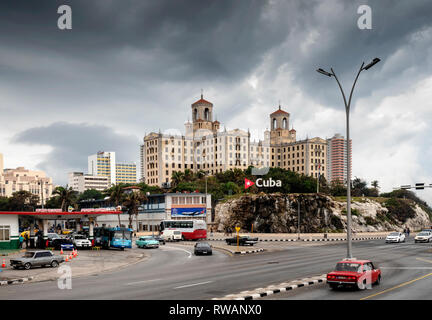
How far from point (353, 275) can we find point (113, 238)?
37.3m

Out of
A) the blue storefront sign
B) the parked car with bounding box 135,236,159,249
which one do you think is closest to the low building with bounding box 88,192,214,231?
the blue storefront sign

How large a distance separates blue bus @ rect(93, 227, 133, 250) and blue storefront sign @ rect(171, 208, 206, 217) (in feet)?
137

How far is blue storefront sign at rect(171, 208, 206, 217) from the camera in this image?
316ft

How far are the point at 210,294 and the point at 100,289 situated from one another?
582 centimetres

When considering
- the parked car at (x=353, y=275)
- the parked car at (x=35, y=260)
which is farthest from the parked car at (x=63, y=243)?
the parked car at (x=353, y=275)

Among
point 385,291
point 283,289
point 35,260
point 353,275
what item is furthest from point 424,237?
point 35,260

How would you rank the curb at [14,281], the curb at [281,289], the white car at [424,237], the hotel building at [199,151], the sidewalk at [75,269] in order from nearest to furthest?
1. the curb at [281,289]
2. the curb at [14,281]
3. the sidewalk at [75,269]
4. the white car at [424,237]
5. the hotel building at [199,151]

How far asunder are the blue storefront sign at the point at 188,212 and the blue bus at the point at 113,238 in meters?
41.9

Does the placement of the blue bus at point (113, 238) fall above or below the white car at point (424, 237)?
above

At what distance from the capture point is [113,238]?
172ft

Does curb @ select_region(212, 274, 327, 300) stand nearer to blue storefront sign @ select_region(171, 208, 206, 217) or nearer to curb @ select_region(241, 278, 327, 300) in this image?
curb @ select_region(241, 278, 327, 300)

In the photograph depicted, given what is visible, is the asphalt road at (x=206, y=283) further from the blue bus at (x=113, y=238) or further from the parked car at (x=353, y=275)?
the blue bus at (x=113, y=238)

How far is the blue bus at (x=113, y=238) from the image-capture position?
51.8 m
